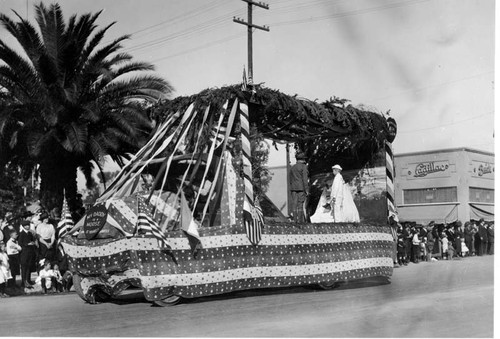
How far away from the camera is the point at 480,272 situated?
1543 cm

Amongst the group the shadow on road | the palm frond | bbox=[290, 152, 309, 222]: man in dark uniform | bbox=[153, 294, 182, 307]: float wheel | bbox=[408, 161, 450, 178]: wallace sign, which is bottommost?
the shadow on road

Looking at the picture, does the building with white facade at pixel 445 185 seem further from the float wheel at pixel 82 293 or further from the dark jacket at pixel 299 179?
the float wheel at pixel 82 293

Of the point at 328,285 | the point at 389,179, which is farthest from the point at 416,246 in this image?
the point at 328,285

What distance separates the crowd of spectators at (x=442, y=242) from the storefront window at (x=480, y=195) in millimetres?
5853

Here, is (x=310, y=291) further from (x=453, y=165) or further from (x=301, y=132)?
(x=453, y=165)

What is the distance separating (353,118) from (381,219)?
2610mm

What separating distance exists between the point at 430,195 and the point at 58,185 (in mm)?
24757

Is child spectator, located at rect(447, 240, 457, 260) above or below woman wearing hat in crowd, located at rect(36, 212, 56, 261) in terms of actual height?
below

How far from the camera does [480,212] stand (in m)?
34.5

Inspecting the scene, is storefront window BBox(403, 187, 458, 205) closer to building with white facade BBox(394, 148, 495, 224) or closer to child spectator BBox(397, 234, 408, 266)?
building with white facade BBox(394, 148, 495, 224)

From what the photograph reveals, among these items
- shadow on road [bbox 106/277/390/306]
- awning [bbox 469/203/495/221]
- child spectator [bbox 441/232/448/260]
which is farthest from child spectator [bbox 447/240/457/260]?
shadow on road [bbox 106/277/390/306]

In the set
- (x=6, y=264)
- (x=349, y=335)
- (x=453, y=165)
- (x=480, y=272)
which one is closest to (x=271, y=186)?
(x=453, y=165)

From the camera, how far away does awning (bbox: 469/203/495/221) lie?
34.3m

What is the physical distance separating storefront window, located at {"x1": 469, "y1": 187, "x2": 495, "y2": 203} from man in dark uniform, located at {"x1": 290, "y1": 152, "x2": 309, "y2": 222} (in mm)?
24803
